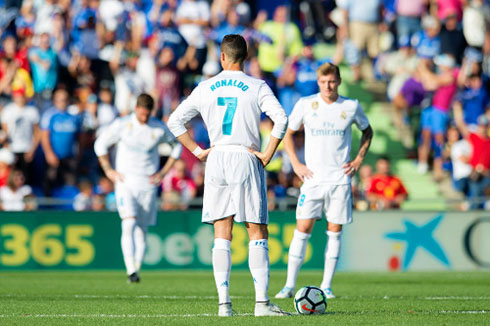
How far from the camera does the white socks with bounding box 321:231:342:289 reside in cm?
1127

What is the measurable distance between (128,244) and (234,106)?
5.88 m

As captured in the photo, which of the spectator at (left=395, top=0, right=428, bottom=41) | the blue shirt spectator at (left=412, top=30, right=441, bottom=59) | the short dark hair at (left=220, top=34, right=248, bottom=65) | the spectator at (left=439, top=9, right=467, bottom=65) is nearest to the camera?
the short dark hair at (left=220, top=34, right=248, bottom=65)

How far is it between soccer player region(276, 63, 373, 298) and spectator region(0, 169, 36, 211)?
835cm

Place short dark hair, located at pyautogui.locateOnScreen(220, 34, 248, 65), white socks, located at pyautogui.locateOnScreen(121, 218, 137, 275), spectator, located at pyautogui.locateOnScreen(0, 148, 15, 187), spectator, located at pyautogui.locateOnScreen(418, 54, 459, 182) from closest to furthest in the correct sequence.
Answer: short dark hair, located at pyautogui.locateOnScreen(220, 34, 248, 65)
white socks, located at pyautogui.locateOnScreen(121, 218, 137, 275)
spectator, located at pyautogui.locateOnScreen(0, 148, 15, 187)
spectator, located at pyautogui.locateOnScreen(418, 54, 459, 182)

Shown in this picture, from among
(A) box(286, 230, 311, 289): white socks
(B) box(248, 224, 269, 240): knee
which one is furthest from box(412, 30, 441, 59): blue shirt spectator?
(B) box(248, 224, 269, 240): knee

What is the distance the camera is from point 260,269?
27.4ft

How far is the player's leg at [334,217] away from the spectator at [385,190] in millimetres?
7394

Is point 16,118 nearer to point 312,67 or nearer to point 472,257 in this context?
point 312,67

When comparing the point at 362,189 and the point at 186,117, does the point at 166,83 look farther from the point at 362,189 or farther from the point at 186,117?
the point at 186,117

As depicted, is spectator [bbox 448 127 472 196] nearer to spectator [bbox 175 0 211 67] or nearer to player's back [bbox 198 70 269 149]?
spectator [bbox 175 0 211 67]

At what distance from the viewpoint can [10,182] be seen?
18.4 metres

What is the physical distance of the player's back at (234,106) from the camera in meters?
8.41

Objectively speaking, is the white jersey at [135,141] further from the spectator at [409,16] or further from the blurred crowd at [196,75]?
the spectator at [409,16]

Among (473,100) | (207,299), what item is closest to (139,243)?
(207,299)
